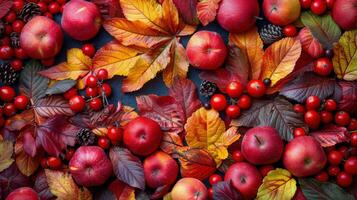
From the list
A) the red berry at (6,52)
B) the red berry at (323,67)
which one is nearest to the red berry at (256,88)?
the red berry at (323,67)

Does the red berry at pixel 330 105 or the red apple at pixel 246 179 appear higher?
the red berry at pixel 330 105

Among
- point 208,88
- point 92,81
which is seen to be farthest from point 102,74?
point 208,88

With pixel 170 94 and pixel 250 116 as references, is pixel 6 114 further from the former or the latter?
pixel 250 116

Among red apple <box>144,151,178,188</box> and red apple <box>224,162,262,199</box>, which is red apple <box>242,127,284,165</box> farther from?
red apple <box>144,151,178,188</box>

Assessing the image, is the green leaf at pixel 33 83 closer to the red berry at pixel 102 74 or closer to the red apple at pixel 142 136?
the red berry at pixel 102 74

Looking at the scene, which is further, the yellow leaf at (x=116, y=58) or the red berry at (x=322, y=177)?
the yellow leaf at (x=116, y=58)

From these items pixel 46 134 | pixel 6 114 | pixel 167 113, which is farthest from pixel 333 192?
pixel 6 114

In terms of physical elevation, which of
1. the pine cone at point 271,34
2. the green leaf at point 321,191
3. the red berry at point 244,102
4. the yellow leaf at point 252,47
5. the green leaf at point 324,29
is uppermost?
the green leaf at point 324,29

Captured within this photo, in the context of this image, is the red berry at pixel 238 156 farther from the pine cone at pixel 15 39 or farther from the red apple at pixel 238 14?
the pine cone at pixel 15 39
